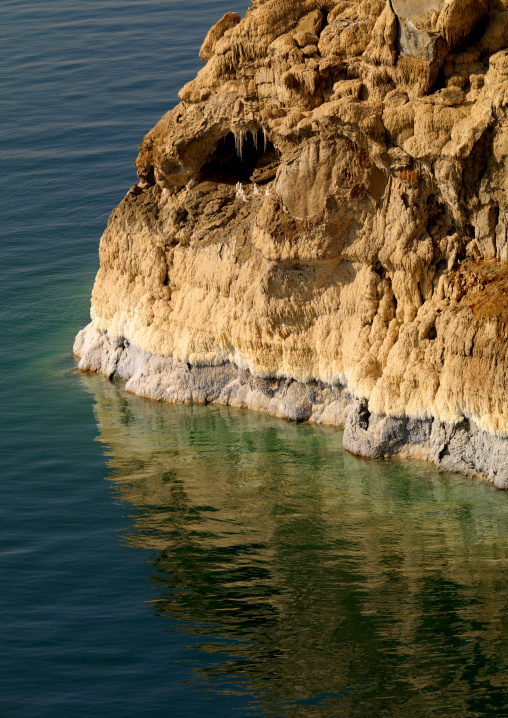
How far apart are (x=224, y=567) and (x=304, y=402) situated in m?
8.33

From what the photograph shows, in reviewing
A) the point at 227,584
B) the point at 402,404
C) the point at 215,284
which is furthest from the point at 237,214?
the point at 227,584

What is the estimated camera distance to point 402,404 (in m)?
33.2

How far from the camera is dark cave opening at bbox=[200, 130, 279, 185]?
128 ft

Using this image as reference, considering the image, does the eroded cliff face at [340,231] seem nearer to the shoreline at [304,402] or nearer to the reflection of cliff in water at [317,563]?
the shoreline at [304,402]

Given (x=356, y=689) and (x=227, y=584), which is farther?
(x=227, y=584)

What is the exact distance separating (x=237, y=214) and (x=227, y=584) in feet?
45.9

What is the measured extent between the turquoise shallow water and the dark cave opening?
753cm

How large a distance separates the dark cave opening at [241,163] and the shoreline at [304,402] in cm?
608

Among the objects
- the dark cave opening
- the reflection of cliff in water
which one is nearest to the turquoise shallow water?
the reflection of cliff in water

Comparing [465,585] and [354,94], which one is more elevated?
[354,94]

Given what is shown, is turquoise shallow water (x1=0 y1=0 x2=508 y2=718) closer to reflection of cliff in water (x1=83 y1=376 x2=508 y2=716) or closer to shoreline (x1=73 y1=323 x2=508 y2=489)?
reflection of cliff in water (x1=83 y1=376 x2=508 y2=716)

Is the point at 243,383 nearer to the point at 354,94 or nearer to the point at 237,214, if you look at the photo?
the point at 237,214

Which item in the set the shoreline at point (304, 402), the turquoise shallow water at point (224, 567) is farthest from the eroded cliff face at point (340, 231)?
the turquoise shallow water at point (224, 567)

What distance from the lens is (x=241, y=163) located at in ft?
132
